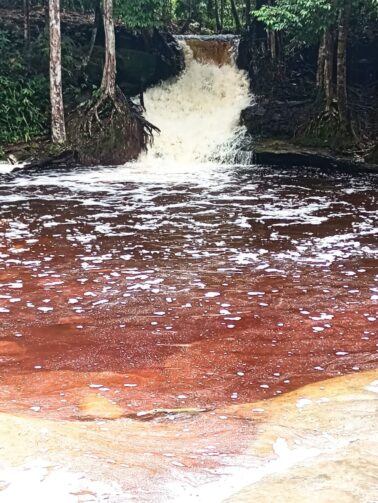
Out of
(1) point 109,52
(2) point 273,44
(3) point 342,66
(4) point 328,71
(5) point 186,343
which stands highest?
(2) point 273,44

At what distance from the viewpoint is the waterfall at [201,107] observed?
62.3 ft

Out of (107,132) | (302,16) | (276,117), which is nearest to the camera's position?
(302,16)

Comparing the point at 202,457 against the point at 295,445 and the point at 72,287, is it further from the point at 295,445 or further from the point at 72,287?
the point at 72,287

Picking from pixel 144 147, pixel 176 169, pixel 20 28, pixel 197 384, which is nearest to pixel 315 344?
pixel 197 384

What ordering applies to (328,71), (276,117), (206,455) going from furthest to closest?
1. (276,117)
2. (328,71)
3. (206,455)

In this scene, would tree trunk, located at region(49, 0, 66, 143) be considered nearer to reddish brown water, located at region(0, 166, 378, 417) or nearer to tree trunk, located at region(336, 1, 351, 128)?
reddish brown water, located at region(0, 166, 378, 417)

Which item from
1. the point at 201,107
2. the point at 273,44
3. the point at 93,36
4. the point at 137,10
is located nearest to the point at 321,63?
the point at 273,44

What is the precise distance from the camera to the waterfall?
62.3 feet

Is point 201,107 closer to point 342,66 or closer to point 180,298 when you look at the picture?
point 342,66

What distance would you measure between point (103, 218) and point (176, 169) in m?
7.04

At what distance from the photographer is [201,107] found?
69.6 feet

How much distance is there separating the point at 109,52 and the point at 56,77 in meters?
1.90

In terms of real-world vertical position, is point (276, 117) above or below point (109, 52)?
below

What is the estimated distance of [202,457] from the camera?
9.64ft
